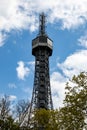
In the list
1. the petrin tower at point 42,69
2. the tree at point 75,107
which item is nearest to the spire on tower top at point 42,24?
the petrin tower at point 42,69

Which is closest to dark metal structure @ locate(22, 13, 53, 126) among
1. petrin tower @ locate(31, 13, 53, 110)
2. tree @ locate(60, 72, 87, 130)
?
petrin tower @ locate(31, 13, 53, 110)

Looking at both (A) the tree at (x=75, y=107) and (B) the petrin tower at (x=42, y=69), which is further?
(B) the petrin tower at (x=42, y=69)

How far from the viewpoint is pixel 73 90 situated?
94.8 ft

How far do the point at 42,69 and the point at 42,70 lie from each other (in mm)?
471

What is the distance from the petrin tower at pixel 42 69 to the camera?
3887 inches

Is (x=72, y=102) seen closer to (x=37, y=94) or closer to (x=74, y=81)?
(x=74, y=81)

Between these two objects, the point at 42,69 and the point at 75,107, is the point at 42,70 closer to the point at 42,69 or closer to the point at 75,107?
the point at 42,69

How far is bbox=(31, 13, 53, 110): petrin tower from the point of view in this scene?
324 feet

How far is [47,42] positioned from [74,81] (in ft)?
270

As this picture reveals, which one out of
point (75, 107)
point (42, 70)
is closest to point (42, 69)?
point (42, 70)

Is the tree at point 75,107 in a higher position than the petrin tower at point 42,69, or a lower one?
lower

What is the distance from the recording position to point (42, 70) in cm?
10538

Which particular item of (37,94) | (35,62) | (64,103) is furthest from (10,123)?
(35,62)

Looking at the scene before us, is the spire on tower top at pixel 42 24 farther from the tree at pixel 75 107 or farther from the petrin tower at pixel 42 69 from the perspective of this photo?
the tree at pixel 75 107
